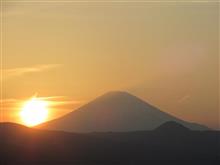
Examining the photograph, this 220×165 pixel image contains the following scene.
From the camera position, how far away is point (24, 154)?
76.9 metres

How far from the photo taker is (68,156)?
266 ft

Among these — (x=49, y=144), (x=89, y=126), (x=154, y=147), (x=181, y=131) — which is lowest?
(x=49, y=144)

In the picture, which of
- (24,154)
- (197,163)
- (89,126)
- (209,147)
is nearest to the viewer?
(24,154)

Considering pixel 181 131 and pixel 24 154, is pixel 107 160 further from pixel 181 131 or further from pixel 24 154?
pixel 181 131

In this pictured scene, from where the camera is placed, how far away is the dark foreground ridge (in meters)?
76.8

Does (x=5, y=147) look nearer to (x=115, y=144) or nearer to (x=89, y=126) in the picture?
(x=115, y=144)

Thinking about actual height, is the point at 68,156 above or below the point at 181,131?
below

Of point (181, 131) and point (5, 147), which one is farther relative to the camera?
point (181, 131)

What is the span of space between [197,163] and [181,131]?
65104 millimetres

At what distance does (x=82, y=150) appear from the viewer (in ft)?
289

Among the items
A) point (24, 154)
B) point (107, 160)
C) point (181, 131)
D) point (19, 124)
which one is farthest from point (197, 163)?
point (181, 131)

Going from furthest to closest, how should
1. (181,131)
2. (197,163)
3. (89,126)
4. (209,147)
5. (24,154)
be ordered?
(89,126) → (181,131) → (209,147) → (197,163) → (24,154)

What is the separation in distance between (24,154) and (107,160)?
436 inches

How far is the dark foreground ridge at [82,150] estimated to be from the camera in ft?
252
